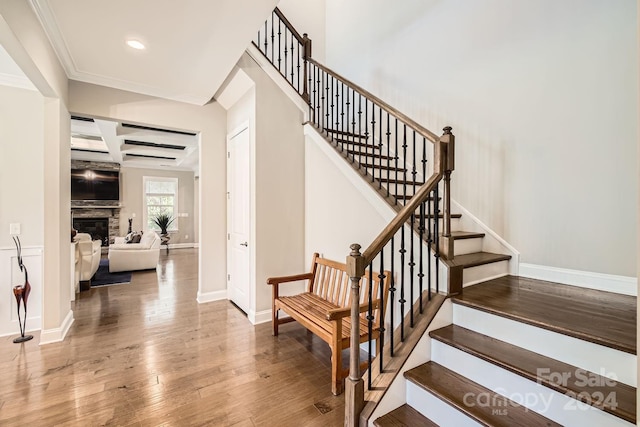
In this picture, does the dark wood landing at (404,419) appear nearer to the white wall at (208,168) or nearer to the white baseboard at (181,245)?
the white wall at (208,168)

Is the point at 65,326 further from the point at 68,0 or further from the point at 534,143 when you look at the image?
the point at 534,143

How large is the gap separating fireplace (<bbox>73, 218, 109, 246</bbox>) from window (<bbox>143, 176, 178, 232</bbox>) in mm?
1108

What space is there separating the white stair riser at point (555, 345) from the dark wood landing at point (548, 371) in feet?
0.11

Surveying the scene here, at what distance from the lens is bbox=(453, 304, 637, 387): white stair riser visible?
4.32 feet

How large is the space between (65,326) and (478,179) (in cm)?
472

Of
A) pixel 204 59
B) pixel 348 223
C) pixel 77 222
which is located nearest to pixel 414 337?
pixel 348 223


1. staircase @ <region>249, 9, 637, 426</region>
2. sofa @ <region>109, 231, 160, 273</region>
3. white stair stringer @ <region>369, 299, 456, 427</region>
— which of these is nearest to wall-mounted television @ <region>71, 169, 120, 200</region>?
sofa @ <region>109, 231, 160, 273</region>

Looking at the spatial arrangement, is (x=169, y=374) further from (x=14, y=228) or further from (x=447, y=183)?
(x=447, y=183)

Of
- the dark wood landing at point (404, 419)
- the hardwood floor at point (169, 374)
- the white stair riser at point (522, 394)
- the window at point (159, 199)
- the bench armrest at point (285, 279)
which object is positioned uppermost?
the window at point (159, 199)

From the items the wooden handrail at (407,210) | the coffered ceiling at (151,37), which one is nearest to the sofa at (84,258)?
the coffered ceiling at (151,37)

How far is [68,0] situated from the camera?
2084 mm

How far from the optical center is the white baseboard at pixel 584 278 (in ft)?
6.79

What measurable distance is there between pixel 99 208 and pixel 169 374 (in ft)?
29.5

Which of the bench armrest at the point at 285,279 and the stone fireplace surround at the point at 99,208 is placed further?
the stone fireplace surround at the point at 99,208
